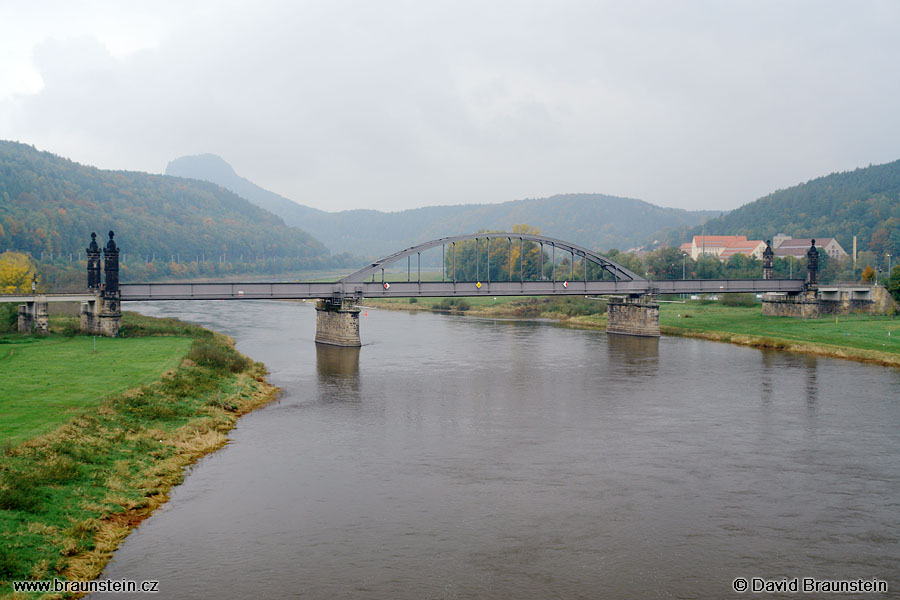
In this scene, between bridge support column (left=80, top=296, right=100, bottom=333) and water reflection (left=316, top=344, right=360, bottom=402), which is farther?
bridge support column (left=80, top=296, right=100, bottom=333)

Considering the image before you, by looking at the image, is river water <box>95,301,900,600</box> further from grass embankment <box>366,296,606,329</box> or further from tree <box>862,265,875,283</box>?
tree <box>862,265,875,283</box>

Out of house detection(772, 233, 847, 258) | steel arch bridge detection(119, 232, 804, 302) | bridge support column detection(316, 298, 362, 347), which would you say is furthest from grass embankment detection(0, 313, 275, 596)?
house detection(772, 233, 847, 258)

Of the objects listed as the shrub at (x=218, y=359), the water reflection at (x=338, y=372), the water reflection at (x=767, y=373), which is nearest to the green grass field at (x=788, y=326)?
the water reflection at (x=767, y=373)

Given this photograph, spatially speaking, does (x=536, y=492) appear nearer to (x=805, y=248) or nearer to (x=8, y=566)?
(x=8, y=566)

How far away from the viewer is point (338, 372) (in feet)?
179

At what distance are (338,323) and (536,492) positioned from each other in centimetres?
4569

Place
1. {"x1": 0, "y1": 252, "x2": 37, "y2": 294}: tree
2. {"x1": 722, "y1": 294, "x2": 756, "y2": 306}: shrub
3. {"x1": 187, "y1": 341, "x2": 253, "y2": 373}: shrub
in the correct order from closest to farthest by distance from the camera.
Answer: {"x1": 187, "y1": 341, "x2": 253, "y2": 373}: shrub, {"x1": 0, "y1": 252, "x2": 37, "y2": 294}: tree, {"x1": 722, "y1": 294, "x2": 756, "y2": 306}: shrub

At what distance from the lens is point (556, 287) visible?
80250mm

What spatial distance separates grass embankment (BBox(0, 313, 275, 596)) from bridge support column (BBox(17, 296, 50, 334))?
25.1 feet

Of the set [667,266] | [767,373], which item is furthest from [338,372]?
[667,266]

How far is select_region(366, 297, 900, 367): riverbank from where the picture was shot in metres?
64.6

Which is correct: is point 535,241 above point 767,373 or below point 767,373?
above

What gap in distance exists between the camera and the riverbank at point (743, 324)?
212 ft

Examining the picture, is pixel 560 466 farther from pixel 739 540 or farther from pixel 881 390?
pixel 881 390
